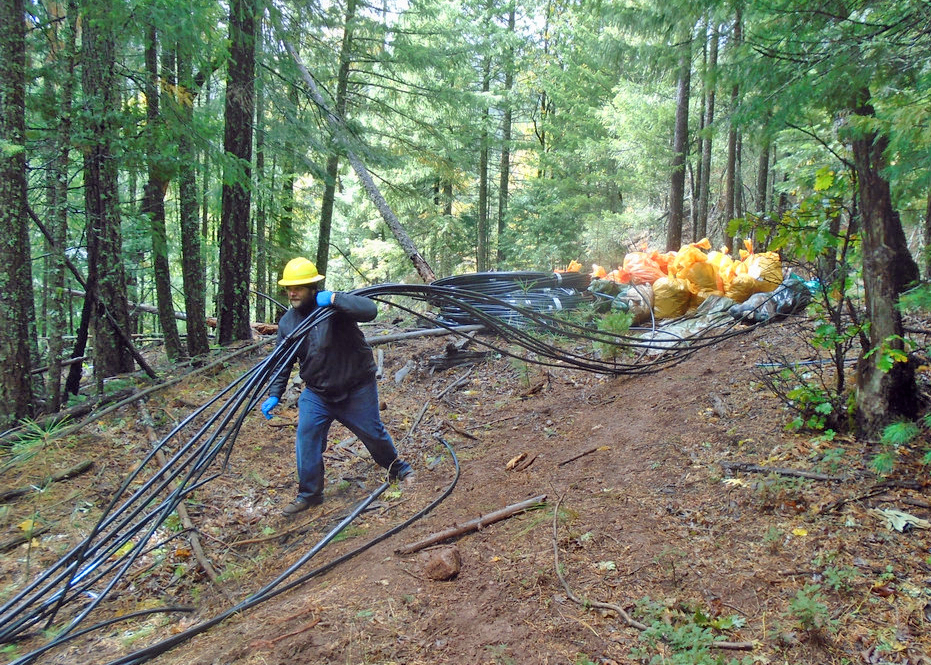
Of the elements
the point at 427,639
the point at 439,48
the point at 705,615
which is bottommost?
the point at 427,639

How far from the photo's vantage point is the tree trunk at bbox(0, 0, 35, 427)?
484cm

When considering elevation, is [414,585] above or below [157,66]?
below

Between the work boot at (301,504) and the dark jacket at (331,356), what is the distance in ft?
3.09

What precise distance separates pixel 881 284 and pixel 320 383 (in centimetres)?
430

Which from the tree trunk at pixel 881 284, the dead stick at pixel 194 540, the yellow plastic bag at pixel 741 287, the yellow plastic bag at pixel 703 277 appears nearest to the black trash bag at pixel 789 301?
the yellow plastic bag at pixel 741 287

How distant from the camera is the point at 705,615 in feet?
8.11

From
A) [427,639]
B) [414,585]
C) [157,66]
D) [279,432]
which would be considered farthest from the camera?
[157,66]

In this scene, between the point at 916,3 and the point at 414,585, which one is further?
the point at 414,585

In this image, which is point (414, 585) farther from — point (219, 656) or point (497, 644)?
point (219, 656)

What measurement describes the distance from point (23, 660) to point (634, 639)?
9.82 ft

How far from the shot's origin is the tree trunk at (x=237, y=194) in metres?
7.47

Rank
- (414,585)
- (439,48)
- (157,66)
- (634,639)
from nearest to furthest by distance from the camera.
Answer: (634,639) → (414,585) → (157,66) → (439,48)

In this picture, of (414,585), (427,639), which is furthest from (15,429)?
(427,639)

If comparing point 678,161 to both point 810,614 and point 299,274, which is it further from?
point 810,614
